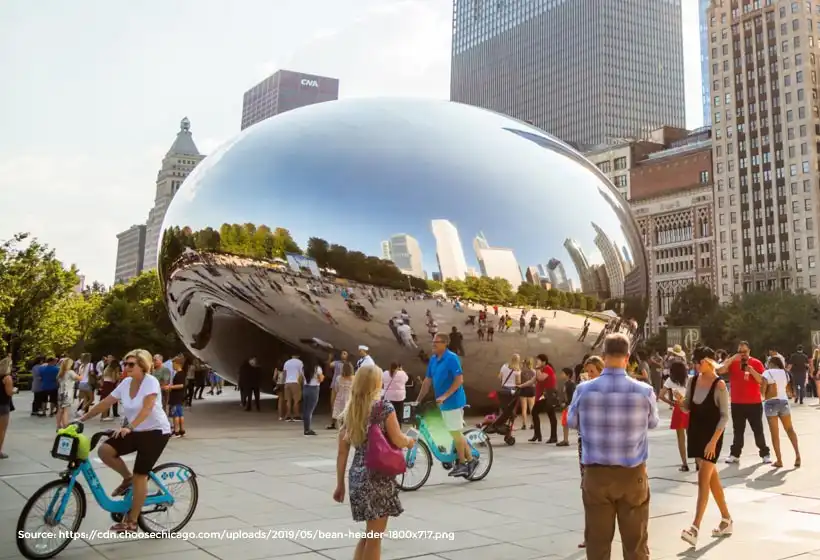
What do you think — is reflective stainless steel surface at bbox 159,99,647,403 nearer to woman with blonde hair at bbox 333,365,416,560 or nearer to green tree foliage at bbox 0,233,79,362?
woman with blonde hair at bbox 333,365,416,560

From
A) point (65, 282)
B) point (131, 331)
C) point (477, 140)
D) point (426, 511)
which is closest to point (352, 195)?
point (477, 140)

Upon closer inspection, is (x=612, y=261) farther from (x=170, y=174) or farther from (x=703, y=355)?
(x=170, y=174)

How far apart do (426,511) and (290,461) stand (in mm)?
3760

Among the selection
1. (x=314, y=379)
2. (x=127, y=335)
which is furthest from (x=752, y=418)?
(x=127, y=335)

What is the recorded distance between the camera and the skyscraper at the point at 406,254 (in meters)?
14.3

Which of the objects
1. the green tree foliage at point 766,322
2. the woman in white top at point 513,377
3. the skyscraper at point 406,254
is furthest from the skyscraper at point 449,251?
the green tree foliage at point 766,322

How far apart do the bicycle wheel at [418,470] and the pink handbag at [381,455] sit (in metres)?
3.53

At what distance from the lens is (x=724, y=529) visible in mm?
6133

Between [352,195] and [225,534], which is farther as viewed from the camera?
[352,195]

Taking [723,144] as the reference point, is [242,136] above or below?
below

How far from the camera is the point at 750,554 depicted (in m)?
5.55

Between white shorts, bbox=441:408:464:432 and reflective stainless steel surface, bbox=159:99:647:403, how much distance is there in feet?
20.1

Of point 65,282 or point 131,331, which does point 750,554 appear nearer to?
point 65,282

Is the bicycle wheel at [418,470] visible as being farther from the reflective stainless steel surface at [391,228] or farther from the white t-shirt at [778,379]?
the reflective stainless steel surface at [391,228]
